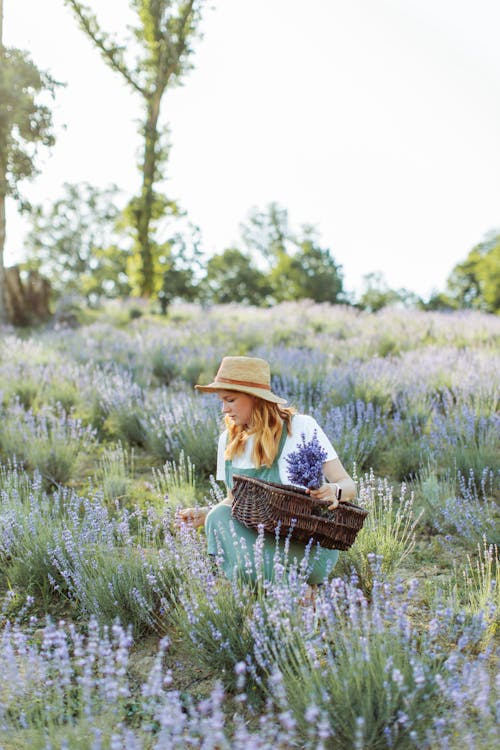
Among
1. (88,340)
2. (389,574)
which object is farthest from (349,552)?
(88,340)

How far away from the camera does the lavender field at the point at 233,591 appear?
2.07 meters

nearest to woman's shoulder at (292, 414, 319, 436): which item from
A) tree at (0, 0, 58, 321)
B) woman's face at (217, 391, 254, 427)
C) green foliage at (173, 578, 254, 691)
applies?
woman's face at (217, 391, 254, 427)

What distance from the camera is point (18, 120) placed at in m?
13.2

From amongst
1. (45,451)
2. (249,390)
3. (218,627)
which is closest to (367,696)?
(218,627)

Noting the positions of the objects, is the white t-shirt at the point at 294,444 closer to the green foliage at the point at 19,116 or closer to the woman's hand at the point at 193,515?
the woman's hand at the point at 193,515

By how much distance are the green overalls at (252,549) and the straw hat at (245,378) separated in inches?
10.7

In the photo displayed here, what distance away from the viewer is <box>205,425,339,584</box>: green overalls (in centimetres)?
294

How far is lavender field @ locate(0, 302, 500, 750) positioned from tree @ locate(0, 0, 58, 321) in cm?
681

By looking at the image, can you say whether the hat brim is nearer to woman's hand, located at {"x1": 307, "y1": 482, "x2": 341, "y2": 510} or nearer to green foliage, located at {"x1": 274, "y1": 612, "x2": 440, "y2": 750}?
woman's hand, located at {"x1": 307, "y1": 482, "x2": 341, "y2": 510}

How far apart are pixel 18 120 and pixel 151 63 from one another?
599cm

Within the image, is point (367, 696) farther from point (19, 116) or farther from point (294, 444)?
point (19, 116)

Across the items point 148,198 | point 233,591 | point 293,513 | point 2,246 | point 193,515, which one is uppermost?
point 148,198

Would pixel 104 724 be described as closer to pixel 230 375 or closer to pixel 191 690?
pixel 191 690

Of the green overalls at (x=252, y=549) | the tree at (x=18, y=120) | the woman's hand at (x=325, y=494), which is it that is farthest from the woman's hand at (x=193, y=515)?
the tree at (x=18, y=120)
